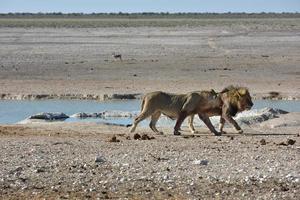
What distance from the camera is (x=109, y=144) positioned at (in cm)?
1450

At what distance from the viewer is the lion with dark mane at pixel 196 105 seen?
16.9 metres

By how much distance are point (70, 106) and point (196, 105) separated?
806 centimetres

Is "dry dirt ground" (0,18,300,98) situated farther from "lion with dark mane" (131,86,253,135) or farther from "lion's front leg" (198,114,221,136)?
"lion's front leg" (198,114,221,136)

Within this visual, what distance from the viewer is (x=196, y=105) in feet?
55.7

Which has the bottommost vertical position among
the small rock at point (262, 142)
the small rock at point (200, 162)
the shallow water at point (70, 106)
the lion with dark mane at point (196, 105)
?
the shallow water at point (70, 106)

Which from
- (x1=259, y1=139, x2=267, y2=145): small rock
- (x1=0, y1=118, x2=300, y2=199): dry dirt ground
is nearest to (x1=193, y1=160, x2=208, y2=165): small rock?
(x1=0, y1=118, x2=300, y2=199): dry dirt ground

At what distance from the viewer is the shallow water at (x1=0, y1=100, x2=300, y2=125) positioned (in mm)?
21812

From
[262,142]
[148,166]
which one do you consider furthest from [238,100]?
[148,166]

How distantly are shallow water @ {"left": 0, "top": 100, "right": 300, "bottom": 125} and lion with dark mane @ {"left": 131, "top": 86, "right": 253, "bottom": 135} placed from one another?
3523mm

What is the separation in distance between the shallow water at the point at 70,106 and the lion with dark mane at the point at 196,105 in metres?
3.52

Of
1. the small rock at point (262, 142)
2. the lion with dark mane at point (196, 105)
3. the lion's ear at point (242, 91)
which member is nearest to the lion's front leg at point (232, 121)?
the lion with dark mane at point (196, 105)

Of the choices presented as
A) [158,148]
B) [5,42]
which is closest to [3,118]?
[158,148]

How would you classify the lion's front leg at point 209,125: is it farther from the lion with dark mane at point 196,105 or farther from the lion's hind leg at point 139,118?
the lion's hind leg at point 139,118

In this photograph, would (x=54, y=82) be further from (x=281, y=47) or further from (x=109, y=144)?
(x=281, y=47)
